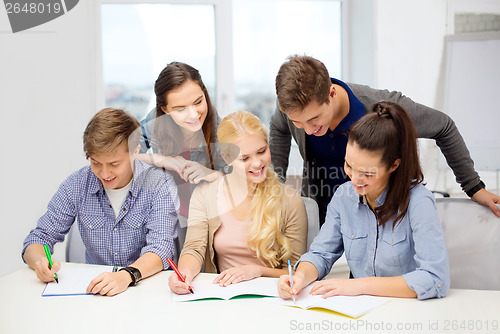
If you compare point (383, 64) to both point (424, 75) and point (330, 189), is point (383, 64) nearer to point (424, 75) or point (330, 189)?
point (424, 75)

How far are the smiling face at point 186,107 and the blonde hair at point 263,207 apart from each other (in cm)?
11

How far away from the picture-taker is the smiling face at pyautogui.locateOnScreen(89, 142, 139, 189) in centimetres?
157

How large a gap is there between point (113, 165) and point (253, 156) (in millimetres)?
439

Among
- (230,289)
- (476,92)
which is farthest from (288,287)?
(476,92)

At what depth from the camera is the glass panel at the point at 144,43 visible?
3.19m

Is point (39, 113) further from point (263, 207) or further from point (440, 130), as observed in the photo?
point (440, 130)

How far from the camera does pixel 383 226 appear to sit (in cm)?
138

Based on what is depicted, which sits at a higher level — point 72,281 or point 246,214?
point 246,214

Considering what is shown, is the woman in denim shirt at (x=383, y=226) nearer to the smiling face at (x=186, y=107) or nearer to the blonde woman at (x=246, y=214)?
the blonde woman at (x=246, y=214)

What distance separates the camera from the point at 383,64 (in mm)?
3344

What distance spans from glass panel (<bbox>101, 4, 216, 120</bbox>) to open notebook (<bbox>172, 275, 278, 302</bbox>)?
6.54 feet

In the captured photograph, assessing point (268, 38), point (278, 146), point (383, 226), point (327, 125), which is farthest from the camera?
point (268, 38)

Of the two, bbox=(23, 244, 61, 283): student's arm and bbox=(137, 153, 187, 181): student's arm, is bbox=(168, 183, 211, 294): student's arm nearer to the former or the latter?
Answer: bbox=(137, 153, 187, 181): student's arm

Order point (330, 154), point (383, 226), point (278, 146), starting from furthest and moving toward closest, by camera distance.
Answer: point (278, 146) < point (330, 154) < point (383, 226)
